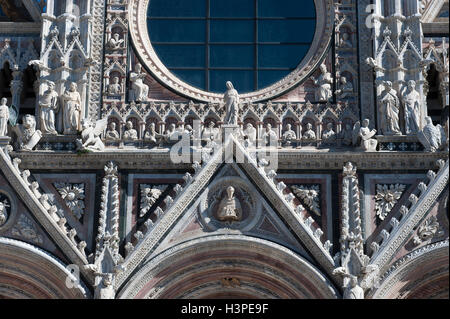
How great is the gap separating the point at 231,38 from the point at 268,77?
108 cm

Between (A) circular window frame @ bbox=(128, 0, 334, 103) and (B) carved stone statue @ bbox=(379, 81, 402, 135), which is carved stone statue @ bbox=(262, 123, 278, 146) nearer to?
(A) circular window frame @ bbox=(128, 0, 334, 103)

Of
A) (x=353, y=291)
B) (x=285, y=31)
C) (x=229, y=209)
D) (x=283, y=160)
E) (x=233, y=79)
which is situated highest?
(x=285, y=31)


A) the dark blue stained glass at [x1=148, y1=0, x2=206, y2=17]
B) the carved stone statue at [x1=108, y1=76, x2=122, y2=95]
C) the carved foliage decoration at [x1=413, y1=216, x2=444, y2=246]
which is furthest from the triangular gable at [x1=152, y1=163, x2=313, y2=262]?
the dark blue stained glass at [x1=148, y1=0, x2=206, y2=17]

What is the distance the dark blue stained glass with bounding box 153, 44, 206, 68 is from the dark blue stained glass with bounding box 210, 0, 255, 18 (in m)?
0.79

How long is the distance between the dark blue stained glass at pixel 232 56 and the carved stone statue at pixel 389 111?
265 cm

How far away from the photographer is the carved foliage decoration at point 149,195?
25.4 meters

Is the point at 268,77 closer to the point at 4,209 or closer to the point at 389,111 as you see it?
the point at 389,111

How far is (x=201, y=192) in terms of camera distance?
25.4 m

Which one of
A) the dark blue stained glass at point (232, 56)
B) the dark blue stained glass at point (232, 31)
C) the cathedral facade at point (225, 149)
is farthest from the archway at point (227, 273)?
the dark blue stained glass at point (232, 31)

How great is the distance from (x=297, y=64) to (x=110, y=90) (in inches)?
141

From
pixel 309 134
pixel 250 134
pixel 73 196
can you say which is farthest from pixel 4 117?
pixel 309 134
